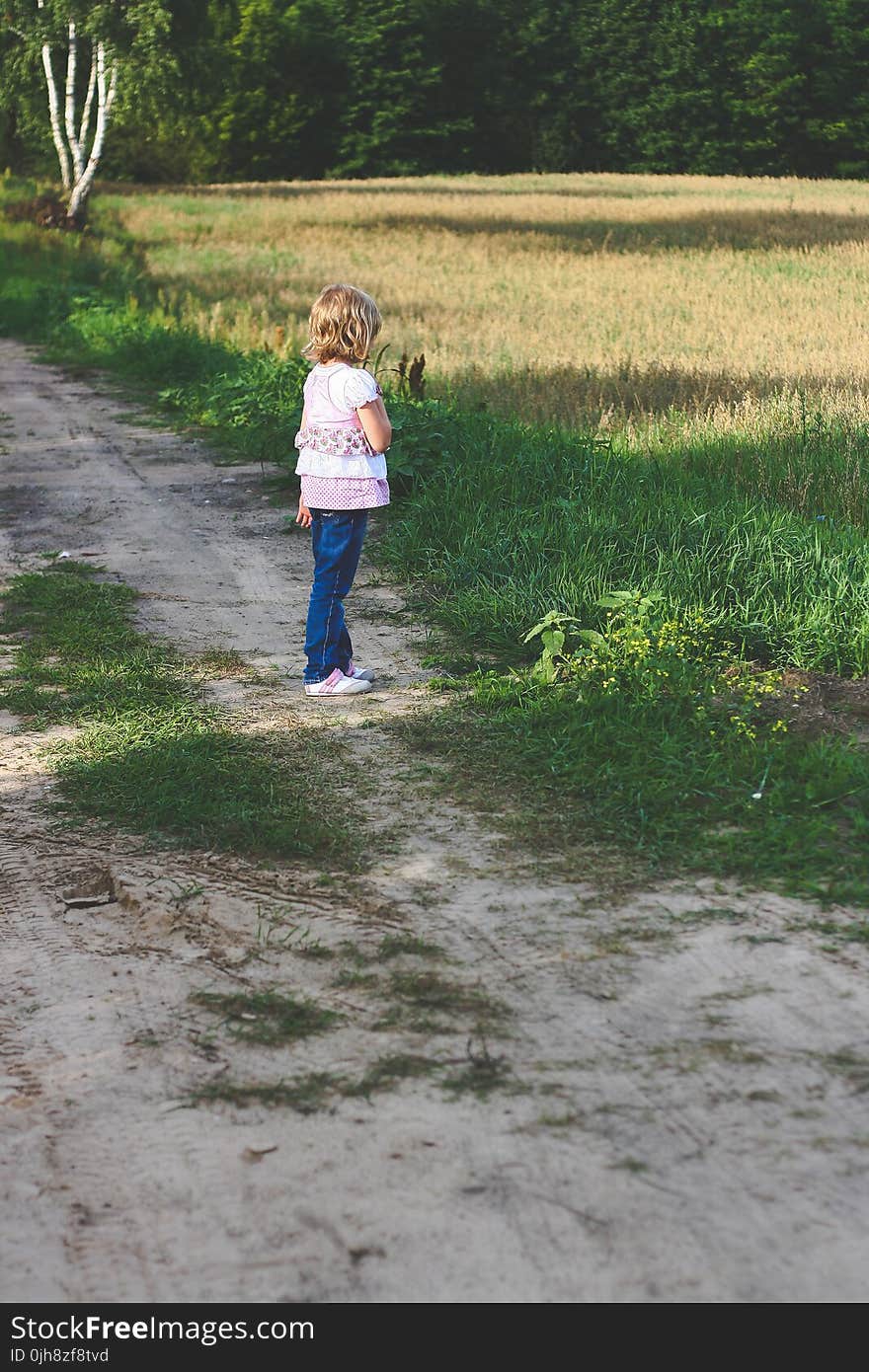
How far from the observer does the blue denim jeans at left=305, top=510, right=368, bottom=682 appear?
5.94 meters

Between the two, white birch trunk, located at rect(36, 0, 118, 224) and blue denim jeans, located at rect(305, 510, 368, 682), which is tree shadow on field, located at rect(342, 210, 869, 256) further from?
blue denim jeans, located at rect(305, 510, 368, 682)

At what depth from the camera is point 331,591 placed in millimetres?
5957

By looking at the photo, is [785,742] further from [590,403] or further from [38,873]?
[590,403]

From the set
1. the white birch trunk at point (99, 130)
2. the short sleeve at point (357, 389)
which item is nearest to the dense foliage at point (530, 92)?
the white birch trunk at point (99, 130)

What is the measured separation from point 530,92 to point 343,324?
62511mm

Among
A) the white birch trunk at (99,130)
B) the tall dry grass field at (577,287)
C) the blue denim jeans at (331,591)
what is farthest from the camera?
the white birch trunk at (99,130)

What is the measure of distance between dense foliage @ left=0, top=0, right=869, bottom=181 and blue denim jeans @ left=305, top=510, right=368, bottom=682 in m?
53.8

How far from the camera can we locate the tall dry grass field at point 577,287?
11609mm

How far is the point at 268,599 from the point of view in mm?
7312

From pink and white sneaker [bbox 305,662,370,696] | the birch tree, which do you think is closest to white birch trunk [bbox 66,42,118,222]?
the birch tree

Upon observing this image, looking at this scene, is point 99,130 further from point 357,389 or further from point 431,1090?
point 431,1090

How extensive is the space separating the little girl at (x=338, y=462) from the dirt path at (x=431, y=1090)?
116cm

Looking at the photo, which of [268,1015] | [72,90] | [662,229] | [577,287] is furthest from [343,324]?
[662,229]

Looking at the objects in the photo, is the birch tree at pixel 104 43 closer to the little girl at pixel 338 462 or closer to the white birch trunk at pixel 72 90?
the white birch trunk at pixel 72 90
